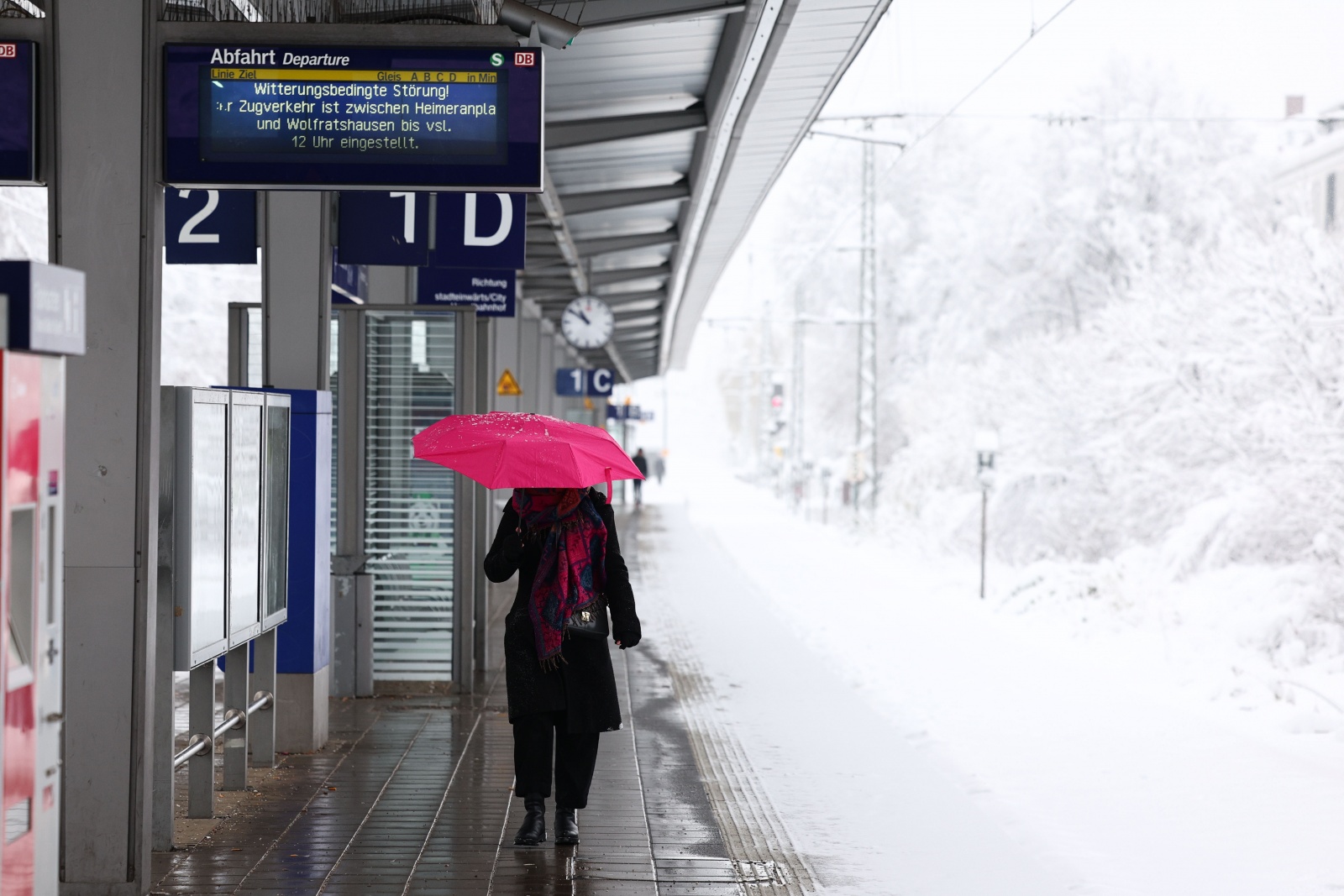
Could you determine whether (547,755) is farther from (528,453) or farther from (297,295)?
(297,295)

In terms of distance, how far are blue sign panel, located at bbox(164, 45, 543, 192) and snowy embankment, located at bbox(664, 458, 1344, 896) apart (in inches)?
147

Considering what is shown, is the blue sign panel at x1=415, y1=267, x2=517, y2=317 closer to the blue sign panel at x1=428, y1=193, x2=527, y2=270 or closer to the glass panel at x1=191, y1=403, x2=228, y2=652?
the blue sign panel at x1=428, y1=193, x2=527, y2=270

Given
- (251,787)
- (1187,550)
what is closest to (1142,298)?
(1187,550)

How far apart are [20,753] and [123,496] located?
73.2 inches

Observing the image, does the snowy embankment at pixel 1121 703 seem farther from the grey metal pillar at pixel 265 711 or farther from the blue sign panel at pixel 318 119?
the blue sign panel at pixel 318 119

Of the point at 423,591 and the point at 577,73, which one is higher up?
the point at 577,73

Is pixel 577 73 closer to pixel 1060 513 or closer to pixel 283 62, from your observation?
pixel 283 62

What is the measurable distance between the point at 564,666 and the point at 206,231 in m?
3.87

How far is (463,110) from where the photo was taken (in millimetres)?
4848

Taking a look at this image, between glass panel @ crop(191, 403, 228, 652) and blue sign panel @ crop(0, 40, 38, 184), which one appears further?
glass panel @ crop(191, 403, 228, 652)

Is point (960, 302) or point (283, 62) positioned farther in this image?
point (960, 302)

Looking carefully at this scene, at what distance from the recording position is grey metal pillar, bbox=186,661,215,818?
19.7ft

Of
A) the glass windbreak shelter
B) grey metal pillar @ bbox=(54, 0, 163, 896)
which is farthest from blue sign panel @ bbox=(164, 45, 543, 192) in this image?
the glass windbreak shelter

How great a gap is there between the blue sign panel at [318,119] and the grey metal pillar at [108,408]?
14 centimetres
